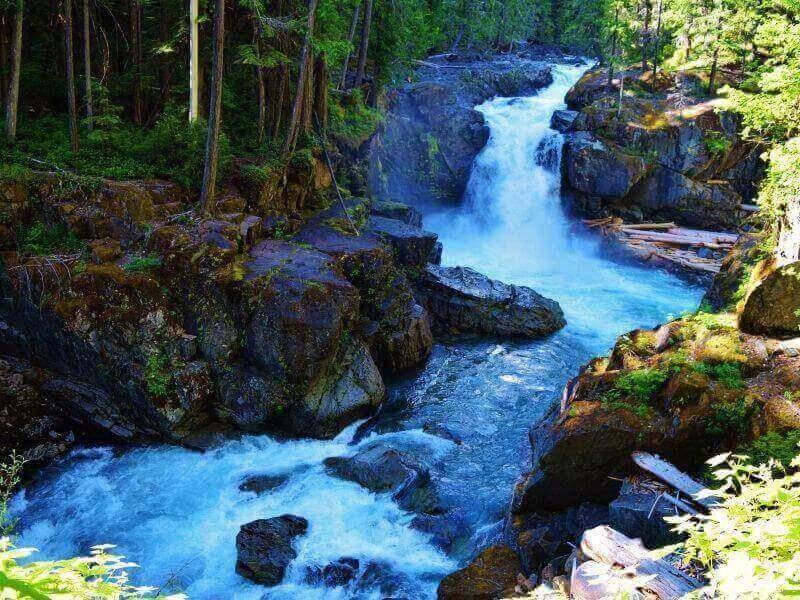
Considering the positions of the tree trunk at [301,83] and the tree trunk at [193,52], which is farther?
the tree trunk at [301,83]

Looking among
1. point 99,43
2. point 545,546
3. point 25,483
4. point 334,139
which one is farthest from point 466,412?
point 99,43

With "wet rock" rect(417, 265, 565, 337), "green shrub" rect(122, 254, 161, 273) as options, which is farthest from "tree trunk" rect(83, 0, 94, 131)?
"wet rock" rect(417, 265, 565, 337)

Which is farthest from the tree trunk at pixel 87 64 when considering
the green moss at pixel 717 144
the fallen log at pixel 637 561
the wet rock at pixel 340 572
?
the green moss at pixel 717 144

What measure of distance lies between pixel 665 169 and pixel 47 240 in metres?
24.1

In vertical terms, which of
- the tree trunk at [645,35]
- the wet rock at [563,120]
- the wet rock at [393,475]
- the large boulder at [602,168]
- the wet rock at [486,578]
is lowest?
the wet rock at [393,475]

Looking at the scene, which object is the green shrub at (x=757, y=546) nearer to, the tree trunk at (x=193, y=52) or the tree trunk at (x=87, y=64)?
the tree trunk at (x=193, y=52)

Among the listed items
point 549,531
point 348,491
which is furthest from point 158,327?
Answer: point 549,531

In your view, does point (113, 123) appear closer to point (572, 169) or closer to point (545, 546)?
point (545, 546)

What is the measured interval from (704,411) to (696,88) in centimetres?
2569

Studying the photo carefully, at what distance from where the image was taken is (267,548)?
28.2 ft

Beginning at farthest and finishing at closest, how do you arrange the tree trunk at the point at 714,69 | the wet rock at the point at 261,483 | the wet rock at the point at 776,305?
the tree trunk at the point at 714,69 < the wet rock at the point at 261,483 < the wet rock at the point at 776,305

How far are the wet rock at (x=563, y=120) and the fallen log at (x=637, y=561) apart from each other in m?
24.3

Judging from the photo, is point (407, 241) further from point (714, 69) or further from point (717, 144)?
point (714, 69)

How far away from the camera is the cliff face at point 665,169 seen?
80.6 feet
